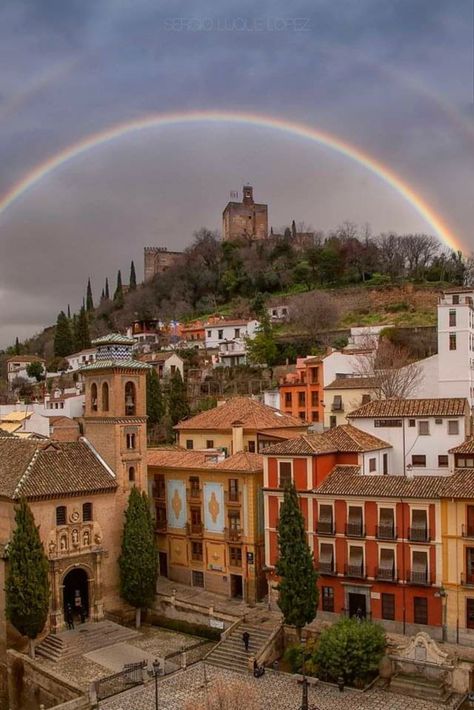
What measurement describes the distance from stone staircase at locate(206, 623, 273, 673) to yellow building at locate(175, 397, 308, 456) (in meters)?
12.4

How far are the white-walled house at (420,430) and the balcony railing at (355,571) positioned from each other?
679cm

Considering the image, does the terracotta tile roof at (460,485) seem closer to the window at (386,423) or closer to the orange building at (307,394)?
the window at (386,423)

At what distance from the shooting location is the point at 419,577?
3184 centimetres

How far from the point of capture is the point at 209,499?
135 ft

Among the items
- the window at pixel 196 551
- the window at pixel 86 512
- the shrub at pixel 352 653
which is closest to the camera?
the shrub at pixel 352 653

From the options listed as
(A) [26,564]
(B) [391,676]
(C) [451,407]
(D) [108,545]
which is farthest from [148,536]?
(C) [451,407]

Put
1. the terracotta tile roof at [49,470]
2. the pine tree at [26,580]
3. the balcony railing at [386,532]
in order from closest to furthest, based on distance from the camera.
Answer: the balcony railing at [386,532] → the pine tree at [26,580] → the terracotta tile roof at [49,470]

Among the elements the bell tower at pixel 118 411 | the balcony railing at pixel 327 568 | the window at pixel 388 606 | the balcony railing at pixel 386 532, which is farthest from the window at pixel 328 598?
the bell tower at pixel 118 411

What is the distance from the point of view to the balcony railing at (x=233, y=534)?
39500 millimetres

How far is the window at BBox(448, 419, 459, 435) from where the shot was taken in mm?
38594

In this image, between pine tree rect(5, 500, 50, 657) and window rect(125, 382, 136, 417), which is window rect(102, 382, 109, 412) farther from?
pine tree rect(5, 500, 50, 657)

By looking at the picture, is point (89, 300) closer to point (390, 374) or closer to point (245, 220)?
point (245, 220)

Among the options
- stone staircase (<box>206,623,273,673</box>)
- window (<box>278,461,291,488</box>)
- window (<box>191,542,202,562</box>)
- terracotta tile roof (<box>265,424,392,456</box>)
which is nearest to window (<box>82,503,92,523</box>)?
window (<box>191,542,202,562</box>)

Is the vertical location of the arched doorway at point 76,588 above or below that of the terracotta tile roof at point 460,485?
below
